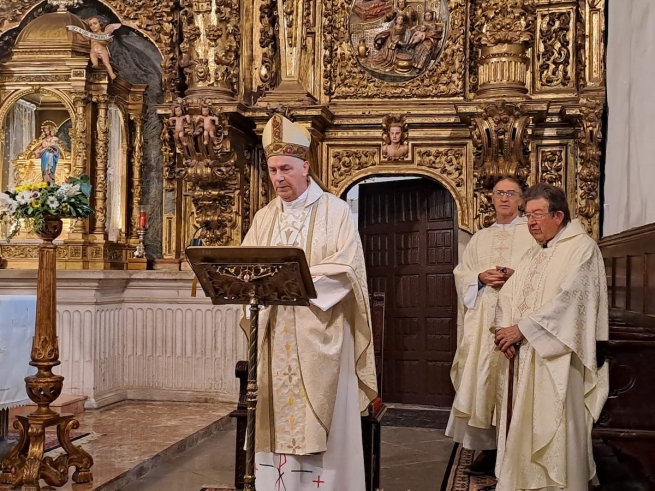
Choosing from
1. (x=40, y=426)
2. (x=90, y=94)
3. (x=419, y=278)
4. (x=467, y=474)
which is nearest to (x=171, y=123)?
(x=90, y=94)

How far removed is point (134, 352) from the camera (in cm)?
783

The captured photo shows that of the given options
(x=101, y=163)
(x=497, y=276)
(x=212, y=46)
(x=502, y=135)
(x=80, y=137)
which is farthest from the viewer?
(x=101, y=163)

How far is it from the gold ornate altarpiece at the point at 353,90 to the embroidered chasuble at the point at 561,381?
10.6 feet

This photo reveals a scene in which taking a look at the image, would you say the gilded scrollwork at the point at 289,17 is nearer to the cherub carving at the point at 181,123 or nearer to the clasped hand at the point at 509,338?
the cherub carving at the point at 181,123

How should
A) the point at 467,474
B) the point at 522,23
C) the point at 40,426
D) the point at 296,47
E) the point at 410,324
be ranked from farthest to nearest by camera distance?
the point at 410,324 → the point at 296,47 → the point at 522,23 → the point at 467,474 → the point at 40,426

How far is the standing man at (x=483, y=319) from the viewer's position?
16.7 feet

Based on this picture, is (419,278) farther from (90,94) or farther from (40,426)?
(40,426)

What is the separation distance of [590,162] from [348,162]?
2.27m

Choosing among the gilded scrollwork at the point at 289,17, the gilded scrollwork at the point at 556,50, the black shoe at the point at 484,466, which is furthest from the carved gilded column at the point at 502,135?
the black shoe at the point at 484,466

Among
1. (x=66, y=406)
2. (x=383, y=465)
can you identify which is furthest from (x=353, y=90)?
(x=66, y=406)

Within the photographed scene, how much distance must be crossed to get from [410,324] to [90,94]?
401 centimetres

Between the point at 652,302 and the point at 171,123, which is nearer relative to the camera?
the point at 652,302

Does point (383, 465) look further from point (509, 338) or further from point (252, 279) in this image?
point (252, 279)

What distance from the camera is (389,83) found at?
7828mm
